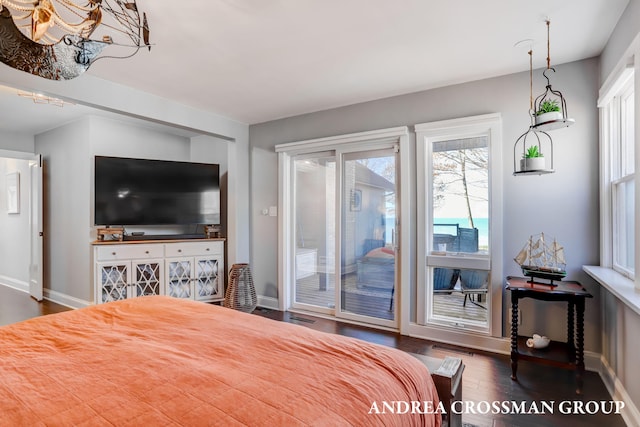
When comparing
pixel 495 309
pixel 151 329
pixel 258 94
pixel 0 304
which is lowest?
pixel 0 304

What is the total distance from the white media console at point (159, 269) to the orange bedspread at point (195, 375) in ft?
7.76

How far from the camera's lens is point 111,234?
4.03 meters

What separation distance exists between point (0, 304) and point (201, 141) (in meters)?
3.50

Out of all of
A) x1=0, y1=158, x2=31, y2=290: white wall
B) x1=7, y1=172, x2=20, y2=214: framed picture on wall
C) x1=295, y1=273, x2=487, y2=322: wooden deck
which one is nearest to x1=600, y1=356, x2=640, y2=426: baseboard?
x1=295, y1=273, x2=487, y2=322: wooden deck

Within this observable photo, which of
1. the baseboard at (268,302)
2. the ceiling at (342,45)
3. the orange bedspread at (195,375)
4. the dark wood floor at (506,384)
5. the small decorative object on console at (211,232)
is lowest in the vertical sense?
the dark wood floor at (506,384)

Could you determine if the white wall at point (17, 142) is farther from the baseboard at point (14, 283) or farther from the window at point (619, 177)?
the window at point (619, 177)

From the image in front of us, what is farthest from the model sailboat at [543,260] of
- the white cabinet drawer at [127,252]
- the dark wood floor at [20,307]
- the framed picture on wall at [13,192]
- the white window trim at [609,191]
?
the framed picture on wall at [13,192]

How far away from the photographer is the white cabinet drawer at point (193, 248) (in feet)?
13.5

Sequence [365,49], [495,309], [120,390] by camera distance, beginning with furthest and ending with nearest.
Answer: [495,309] → [365,49] → [120,390]

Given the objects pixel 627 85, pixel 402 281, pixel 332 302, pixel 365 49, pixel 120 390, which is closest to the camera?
pixel 120 390

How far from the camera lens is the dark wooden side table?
2244 mm

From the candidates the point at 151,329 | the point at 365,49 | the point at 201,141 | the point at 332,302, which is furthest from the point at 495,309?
the point at 201,141

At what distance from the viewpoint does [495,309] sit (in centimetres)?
290

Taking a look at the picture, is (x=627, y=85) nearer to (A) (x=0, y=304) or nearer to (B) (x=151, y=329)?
(B) (x=151, y=329)
